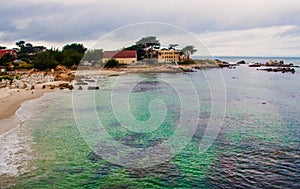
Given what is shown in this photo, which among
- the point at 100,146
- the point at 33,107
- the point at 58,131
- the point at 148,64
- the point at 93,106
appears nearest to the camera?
the point at 100,146

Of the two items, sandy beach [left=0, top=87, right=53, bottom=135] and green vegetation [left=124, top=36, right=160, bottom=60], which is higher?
green vegetation [left=124, top=36, right=160, bottom=60]

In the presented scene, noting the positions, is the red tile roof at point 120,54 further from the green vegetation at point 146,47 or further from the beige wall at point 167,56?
the beige wall at point 167,56

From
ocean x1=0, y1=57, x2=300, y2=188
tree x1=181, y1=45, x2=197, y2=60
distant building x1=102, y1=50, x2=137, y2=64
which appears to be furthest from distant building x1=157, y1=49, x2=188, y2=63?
ocean x1=0, y1=57, x2=300, y2=188

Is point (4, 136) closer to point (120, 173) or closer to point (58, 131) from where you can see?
point (58, 131)

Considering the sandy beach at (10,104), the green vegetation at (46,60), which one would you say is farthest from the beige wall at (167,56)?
the sandy beach at (10,104)

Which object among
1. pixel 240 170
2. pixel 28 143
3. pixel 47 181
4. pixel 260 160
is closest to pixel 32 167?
pixel 47 181

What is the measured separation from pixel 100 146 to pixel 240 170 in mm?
6775

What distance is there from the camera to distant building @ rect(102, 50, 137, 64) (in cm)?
8545

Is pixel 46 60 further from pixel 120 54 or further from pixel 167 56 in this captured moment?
pixel 167 56

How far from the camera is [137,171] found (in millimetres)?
11281

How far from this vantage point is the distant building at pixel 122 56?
85450 millimetres

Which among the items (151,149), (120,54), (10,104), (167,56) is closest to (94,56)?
(120,54)

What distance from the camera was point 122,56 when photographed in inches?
3494

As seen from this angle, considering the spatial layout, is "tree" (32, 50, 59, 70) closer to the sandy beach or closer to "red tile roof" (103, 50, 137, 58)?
"red tile roof" (103, 50, 137, 58)
